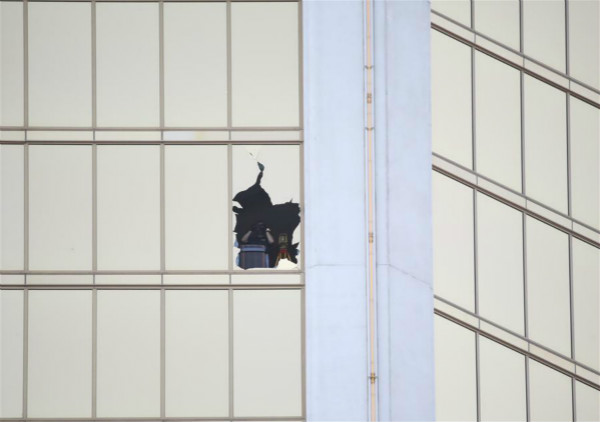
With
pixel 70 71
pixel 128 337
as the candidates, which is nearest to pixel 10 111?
pixel 70 71

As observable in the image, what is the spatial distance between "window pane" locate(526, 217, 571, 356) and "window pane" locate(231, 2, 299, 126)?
2903 millimetres

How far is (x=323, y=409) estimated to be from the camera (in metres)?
6.41

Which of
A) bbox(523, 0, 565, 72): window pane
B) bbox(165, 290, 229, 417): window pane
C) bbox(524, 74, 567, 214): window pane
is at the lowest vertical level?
bbox(165, 290, 229, 417): window pane

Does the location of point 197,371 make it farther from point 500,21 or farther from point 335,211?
point 500,21

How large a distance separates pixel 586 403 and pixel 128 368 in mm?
4826

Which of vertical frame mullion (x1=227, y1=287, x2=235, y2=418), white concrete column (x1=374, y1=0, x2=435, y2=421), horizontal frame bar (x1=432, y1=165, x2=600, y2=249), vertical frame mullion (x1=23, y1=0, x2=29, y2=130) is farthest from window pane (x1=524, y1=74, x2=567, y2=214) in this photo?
vertical frame mullion (x1=23, y1=0, x2=29, y2=130)

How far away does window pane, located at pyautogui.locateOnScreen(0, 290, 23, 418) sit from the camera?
21.4 feet

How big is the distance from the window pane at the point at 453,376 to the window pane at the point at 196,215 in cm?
241

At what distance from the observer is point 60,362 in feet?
21.4

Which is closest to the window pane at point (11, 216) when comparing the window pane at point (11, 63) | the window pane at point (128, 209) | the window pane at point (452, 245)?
the window pane at point (11, 63)

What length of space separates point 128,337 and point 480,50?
4.80 metres

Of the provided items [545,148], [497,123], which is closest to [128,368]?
[497,123]

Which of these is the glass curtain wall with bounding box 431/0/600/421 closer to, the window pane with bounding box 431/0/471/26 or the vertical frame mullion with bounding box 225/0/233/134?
the window pane with bounding box 431/0/471/26

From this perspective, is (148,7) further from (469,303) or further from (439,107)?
(469,303)
